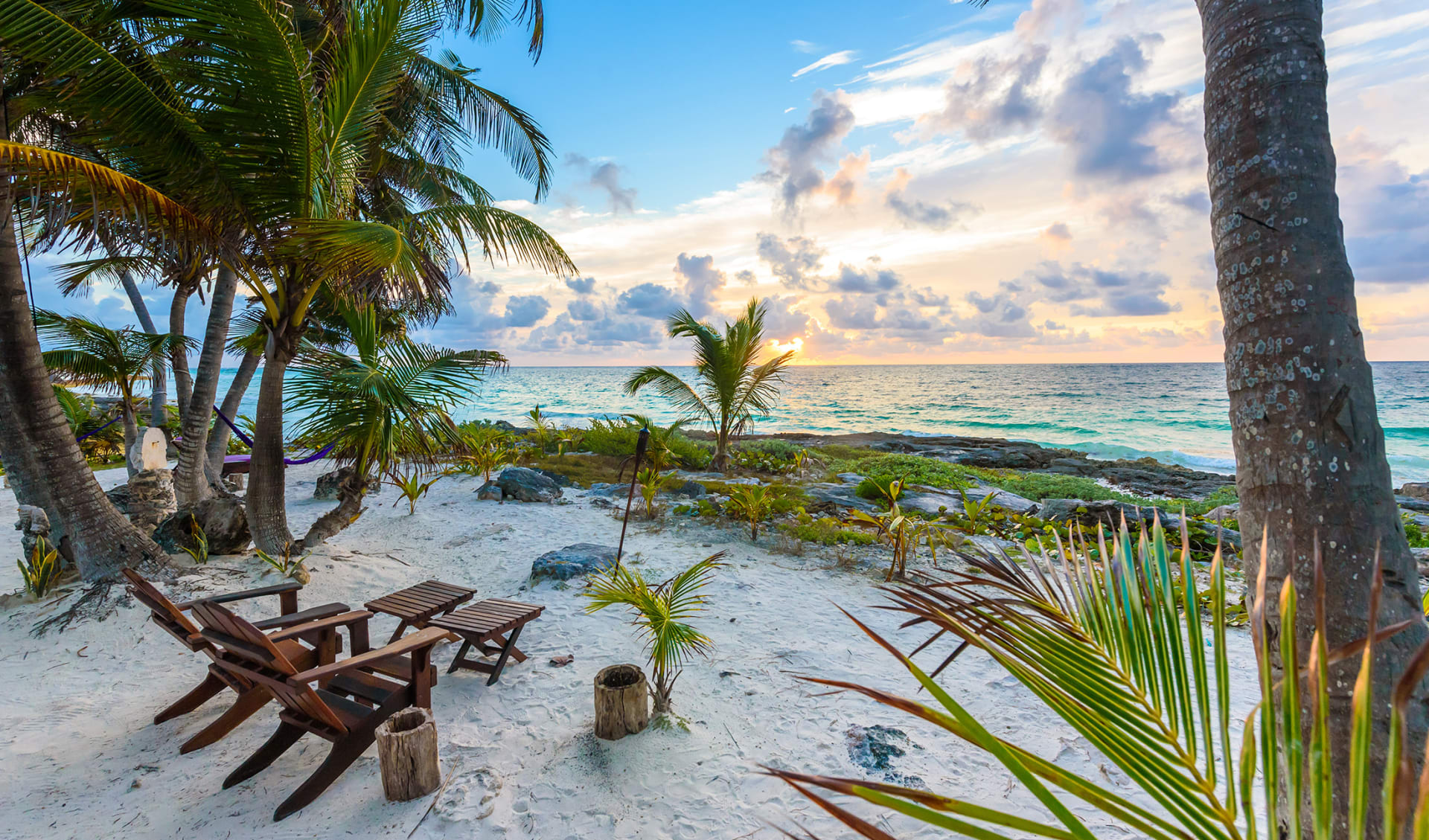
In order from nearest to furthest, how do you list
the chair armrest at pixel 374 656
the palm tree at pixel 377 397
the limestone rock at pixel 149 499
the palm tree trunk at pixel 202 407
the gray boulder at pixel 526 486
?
the chair armrest at pixel 374 656 → the palm tree at pixel 377 397 → the limestone rock at pixel 149 499 → the palm tree trunk at pixel 202 407 → the gray boulder at pixel 526 486

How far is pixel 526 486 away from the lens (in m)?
8.77

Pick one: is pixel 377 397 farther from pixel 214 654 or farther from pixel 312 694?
pixel 312 694

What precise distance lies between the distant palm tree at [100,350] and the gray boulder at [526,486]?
4.00 meters

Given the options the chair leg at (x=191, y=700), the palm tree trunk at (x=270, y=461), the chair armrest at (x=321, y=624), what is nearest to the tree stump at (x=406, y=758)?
the chair armrest at (x=321, y=624)

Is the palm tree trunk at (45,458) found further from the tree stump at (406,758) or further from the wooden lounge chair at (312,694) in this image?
the tree stump at (406,758)

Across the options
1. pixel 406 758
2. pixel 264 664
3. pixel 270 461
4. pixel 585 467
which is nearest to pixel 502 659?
pixel 406 758

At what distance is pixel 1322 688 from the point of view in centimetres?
79

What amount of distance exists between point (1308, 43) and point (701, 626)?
13.9 ft

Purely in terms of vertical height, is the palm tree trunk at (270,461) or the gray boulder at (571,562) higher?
the palm tree trunk at (270,461)

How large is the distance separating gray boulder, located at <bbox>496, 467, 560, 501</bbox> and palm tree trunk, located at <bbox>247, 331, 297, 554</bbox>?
3.32m

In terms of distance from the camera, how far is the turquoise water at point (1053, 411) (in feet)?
77.9

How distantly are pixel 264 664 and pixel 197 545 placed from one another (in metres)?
3.57

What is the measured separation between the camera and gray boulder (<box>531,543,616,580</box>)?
5.60 metres

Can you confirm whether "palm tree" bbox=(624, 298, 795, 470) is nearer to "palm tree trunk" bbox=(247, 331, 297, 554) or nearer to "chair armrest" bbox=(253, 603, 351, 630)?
"palm tree trunk" bbox=(247, 331, 297, 554)
